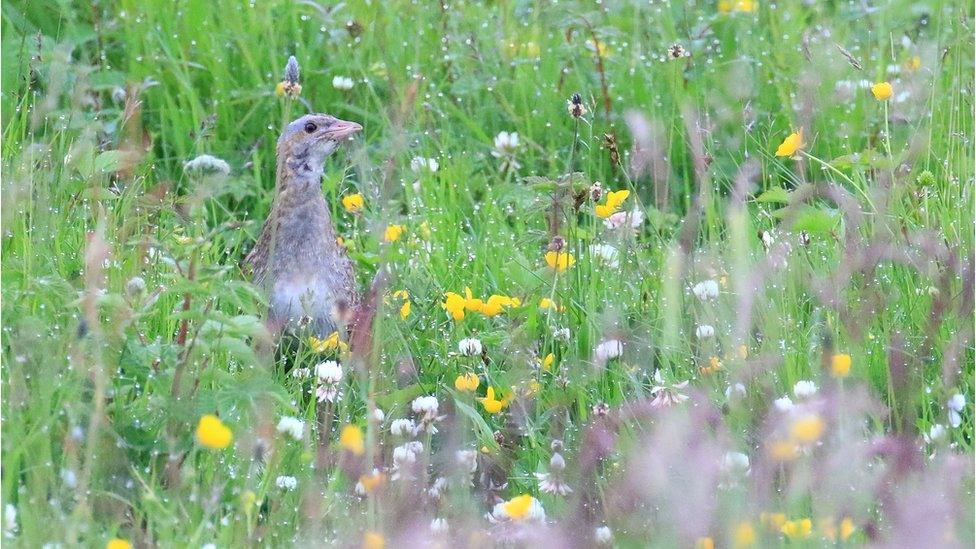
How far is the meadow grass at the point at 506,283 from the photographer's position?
296 centimetres

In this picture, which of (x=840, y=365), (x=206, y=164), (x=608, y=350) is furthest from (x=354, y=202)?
(x=840, y=365)

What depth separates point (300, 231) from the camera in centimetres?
462

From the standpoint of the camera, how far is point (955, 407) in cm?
335

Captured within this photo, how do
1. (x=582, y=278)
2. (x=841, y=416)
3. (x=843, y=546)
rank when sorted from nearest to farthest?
1. (x=843, y=546)
2. (x=841, y=416)
3. (x=582, y=278)

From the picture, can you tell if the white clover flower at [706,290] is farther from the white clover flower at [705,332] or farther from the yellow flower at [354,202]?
the yellow flower at [354,202]

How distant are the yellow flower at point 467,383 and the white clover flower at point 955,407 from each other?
1.13 m

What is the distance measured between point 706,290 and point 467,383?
71 centimetres

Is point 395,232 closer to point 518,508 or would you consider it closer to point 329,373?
point 329,373

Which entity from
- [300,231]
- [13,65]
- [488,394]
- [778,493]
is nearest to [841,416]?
[778,493]

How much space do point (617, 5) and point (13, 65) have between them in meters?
2.44

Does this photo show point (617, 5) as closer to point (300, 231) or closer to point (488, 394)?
point (300, 231)

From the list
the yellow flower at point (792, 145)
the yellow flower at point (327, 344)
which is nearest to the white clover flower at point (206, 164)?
the yellow flower at point (327, 344)

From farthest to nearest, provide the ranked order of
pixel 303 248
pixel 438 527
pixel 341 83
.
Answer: pixel 341 83 < pixel 303 248 < pixel 438 527

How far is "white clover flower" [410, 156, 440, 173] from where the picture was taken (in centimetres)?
527
